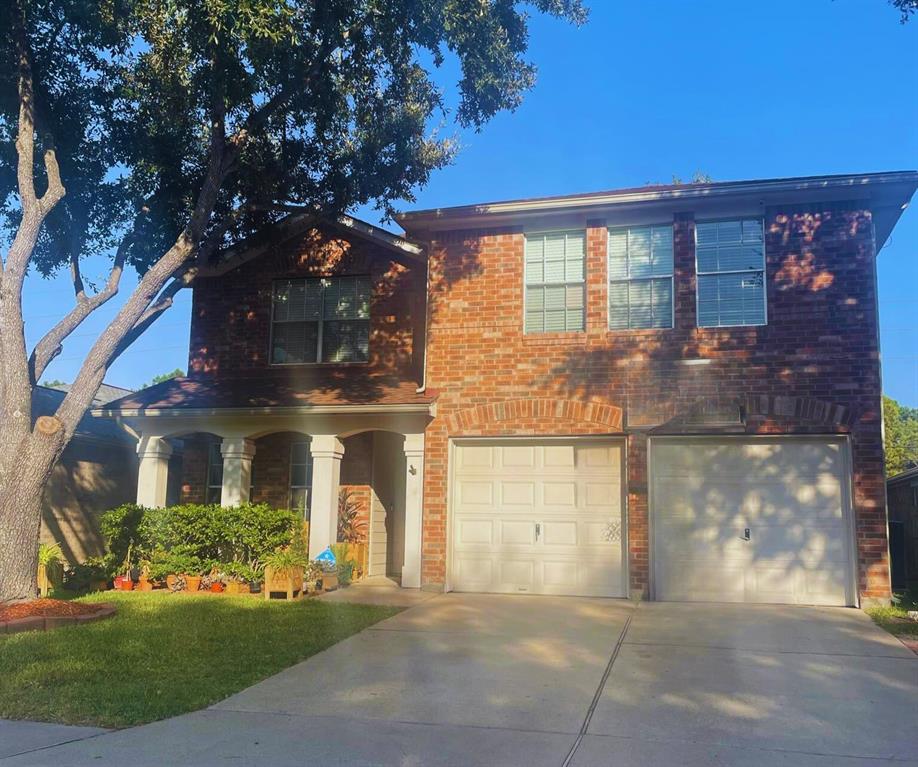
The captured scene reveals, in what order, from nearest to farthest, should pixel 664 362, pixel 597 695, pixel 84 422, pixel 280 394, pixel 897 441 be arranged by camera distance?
pixel 597 695, pixel 664 362, pixel 280 394, pixel 84 422, pixel 897 441

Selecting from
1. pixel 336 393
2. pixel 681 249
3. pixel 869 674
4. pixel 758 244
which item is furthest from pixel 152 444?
pixel 869 674

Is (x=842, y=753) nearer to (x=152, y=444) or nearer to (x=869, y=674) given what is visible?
(x=869, y=674)

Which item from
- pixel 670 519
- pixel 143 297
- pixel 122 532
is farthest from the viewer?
pixel 122 532

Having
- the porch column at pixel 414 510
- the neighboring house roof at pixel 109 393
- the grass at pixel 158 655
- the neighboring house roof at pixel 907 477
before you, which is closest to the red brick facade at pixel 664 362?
the porch column at pixel 414 510

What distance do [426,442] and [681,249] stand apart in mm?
4798

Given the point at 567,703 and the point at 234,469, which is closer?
the point at 567,703

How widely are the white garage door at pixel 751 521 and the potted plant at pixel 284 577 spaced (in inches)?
202

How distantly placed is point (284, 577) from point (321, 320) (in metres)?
5.03

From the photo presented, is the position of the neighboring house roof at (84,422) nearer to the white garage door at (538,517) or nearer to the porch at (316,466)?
the porch at (316,466)

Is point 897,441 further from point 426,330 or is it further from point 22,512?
point 22,512

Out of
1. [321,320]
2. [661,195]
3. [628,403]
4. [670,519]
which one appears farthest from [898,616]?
[321,320]

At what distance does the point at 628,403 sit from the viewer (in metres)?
12.1

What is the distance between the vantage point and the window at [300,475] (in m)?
15.1

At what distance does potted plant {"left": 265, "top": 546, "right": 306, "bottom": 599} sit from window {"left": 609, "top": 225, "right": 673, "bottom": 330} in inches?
231
